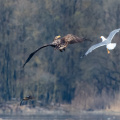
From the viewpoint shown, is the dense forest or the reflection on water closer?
the reflection on water

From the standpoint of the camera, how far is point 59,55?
3052cm

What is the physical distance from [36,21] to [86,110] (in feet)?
20.0

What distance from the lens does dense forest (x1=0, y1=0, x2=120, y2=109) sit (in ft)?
98.6

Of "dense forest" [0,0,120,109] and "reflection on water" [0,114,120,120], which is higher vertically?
"dense forest" [0,0,120,109]

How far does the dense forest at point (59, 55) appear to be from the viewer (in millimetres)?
30047

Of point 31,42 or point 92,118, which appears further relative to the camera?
point 31,42

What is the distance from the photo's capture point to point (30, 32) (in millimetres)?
30859

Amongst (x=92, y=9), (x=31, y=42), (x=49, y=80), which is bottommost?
(x=49, y=80)

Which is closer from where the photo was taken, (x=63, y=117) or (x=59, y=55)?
(x=63, y=117)

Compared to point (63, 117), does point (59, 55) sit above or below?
above

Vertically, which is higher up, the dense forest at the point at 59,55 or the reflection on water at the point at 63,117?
the dense forest at the point at 59,55

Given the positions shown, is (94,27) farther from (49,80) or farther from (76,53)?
(49,80)

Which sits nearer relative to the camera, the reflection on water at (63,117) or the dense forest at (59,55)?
the reflection on water at (63,117)

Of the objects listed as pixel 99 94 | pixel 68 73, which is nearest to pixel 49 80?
pixel 68 73
